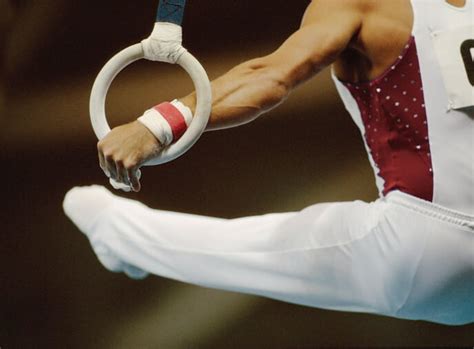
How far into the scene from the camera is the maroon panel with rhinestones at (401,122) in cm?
184

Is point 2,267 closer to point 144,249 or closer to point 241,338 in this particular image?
point 241,338

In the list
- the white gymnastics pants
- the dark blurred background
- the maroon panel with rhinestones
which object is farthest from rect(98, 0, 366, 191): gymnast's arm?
the dark blurred background

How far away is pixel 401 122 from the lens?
6.15ft

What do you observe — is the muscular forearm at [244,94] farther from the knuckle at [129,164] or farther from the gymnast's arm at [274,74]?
the knuckle at [129,164]

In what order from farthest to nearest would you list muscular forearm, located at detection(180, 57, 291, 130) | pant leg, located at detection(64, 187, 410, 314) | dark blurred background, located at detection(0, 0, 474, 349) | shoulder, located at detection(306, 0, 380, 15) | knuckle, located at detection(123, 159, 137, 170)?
dark blurred background, located at detection(0, 0, 474, 349), pant leg, located at detection(64, 187, 410, 314), shoulder, located at detection(306, 0, 380, 15), muscular forearm, located at detection(180, 57, 291, 130), knuckle, located at detection(123, 159, 137, 170)

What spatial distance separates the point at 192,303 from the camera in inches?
141

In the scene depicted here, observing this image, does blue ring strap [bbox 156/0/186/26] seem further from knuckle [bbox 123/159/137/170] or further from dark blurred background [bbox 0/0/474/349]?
dark blurred background [bbox 0/0/474/349]

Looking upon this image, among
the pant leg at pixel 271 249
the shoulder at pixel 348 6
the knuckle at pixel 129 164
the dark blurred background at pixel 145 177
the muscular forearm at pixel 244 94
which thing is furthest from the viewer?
the dark blurred background at pixel 145 177

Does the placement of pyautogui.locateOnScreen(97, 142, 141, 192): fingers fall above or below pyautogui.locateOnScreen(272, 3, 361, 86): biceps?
below

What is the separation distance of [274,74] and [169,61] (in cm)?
24

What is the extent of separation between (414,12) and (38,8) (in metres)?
2.13

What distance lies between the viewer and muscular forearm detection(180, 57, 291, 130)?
1660 millimetres

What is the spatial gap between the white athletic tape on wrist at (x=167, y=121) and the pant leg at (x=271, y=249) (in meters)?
0.57

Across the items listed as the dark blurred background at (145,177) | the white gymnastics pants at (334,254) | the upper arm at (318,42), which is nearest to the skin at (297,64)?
the upper arm at (318,42)
